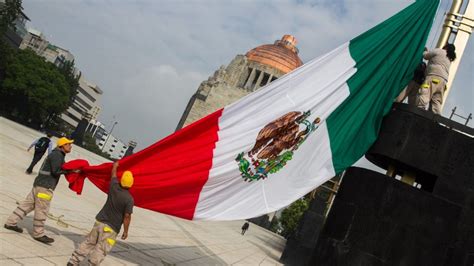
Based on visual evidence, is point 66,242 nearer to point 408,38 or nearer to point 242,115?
point 242,115

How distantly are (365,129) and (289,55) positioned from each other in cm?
6737

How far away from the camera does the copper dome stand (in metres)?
68.6

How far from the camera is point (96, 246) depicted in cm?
561

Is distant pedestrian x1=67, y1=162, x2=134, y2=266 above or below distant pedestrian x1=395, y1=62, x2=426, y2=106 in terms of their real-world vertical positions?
below

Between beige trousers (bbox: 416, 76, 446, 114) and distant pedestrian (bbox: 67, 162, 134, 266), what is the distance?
3.96 meters

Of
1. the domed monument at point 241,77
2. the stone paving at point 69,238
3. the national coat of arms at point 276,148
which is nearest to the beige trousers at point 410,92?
the national coat of arms at point 276,148

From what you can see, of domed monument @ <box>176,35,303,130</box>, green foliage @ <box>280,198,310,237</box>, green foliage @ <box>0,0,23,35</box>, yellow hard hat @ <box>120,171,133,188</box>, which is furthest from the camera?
domed monument @ <box>176,35,303,130</box>

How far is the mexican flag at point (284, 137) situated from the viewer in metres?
6.23

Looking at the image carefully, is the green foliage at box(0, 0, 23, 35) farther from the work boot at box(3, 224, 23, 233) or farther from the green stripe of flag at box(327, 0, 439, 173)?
the green stripe of flag at box(327, 0, 439, 173)

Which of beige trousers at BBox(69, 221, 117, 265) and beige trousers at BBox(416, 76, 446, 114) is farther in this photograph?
beige trousers at BBox(416, 76, 446, 114)

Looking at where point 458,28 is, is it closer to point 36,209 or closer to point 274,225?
point 36,209

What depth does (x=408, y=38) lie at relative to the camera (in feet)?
21.1

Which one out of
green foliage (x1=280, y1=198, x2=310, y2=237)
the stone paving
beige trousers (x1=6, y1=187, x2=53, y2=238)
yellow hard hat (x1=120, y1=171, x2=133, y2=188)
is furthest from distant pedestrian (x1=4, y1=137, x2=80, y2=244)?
green foliage (x1=280, y1=198, x2=310, y2=237)

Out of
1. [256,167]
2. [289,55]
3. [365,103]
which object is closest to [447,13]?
[365,103]
